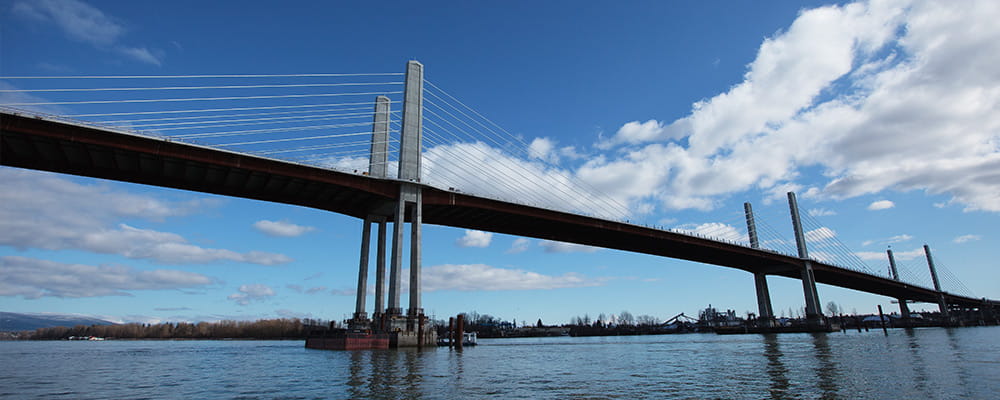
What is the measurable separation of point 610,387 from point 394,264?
27.4 metres

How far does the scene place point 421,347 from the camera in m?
39.2

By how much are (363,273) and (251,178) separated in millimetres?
12428

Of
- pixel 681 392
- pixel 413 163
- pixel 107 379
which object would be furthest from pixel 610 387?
pixel 413 163

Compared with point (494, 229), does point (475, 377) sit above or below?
below

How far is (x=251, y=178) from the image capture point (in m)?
40.6


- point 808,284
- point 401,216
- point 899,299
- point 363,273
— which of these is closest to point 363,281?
point 363,273

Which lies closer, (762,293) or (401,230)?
(401,230)

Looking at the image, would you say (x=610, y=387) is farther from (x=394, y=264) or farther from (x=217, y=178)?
(x=217, y=178)

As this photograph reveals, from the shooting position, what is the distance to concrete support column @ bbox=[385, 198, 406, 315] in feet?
130

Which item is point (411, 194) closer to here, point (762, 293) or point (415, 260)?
point (415, 260)

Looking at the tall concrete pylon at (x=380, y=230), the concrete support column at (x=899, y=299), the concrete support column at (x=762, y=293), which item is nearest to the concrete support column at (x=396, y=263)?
the tall concrete pylon at (x=380, y=230)

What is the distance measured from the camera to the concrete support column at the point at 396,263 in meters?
Answer: 39.5

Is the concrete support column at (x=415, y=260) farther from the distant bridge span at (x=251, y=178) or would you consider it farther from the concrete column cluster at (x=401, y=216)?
the distant bridge span at (x=251, y=178)

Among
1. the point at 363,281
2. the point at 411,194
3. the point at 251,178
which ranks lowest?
the point at 363,281
